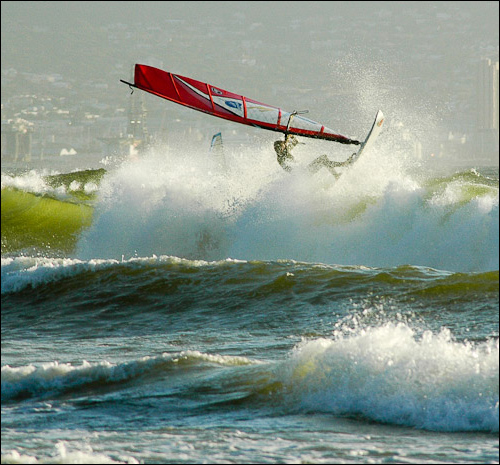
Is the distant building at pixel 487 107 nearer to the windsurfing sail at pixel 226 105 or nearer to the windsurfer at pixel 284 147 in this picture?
the windsurfing sail at pixel 226 105

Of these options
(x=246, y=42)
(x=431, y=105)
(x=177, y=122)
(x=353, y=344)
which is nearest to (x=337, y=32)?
(x=246, y=42)

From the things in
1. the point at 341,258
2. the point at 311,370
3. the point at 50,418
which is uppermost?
the point at 341,258

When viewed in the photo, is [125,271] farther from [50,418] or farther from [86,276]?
[50,418]

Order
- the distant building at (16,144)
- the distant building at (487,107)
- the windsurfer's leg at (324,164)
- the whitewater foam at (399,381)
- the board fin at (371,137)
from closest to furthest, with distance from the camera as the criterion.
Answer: the whitewater foam at (399,381)
the board fin at (371,137)
the windsurfer's leg at (324,164)
the distant building at (487,107)
the distant building at (16,144)

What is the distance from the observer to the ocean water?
614 cm

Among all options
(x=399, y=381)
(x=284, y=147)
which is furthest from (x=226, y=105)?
(x=399, y=381)

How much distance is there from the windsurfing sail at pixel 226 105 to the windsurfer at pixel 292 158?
24 centimetres

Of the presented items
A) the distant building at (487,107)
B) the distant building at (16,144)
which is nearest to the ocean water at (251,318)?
the distant building at (487,107)

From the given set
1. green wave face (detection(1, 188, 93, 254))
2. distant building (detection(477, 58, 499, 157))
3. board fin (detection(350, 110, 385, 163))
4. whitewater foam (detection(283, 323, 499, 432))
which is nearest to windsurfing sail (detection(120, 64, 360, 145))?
board fin (detection(350, 110, 385, 163))

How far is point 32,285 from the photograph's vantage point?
13.4 metres

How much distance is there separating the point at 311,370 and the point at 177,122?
106 metres

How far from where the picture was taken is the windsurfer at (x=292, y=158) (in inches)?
691

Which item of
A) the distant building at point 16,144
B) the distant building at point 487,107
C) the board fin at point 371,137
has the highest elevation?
the distant building at point 487,107

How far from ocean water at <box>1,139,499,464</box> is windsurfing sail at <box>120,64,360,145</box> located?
55.0 inches
